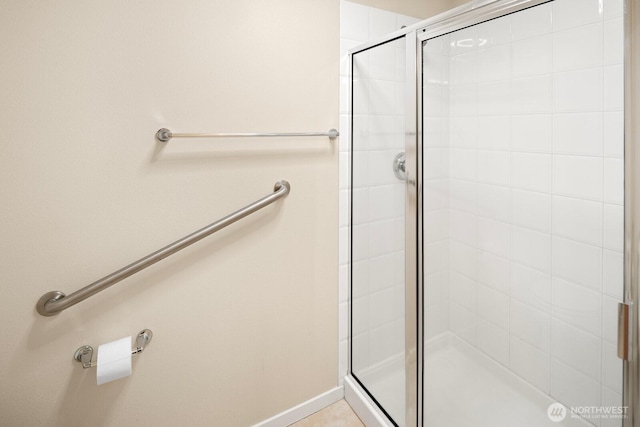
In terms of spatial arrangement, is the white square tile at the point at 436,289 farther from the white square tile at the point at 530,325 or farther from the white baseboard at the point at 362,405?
the white baseboard at the point at 362,405

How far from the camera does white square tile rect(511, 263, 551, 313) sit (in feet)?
4.54

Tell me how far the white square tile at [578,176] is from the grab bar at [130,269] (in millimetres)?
1042

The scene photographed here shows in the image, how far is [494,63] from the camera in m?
1.27

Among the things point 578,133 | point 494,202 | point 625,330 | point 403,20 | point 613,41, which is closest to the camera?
point 625,330

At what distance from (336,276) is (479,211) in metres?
0.66

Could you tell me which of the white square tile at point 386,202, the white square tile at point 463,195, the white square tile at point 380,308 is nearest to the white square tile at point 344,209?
the white square tile at point 386,202

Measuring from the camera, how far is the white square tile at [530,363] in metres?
1.40

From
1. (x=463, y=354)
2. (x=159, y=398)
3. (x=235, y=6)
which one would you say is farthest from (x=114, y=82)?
(x=463, y=354)

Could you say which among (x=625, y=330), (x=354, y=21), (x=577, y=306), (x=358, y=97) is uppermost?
(x=354, y=21)

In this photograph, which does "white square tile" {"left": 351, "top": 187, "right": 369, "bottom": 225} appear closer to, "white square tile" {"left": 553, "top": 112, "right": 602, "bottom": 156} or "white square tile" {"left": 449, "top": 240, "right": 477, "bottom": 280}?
"white square tile" {"left": 449, "top": 240, "right": 477, "bottom": 280}

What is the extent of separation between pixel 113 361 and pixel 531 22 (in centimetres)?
161

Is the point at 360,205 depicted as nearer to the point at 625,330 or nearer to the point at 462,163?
the point at 462,163

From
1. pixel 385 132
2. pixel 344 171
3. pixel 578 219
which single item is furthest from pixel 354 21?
pixel 578 219

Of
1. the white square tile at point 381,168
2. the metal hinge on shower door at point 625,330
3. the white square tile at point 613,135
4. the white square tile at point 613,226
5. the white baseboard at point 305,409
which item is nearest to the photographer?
the metal hinge on shower door at point 625,330
